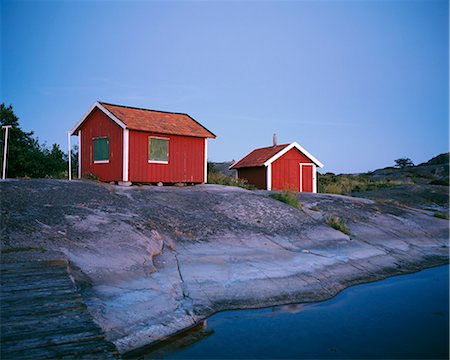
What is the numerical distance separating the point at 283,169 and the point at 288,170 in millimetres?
400

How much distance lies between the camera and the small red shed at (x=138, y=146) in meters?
19.4

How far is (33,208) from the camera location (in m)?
11.6

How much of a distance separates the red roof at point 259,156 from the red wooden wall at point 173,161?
5408 mm

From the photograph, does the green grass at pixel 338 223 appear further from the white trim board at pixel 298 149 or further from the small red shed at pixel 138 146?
the white trim board at pixel 298 149

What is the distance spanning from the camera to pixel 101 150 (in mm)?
20375

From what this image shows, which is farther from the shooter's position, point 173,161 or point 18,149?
point 18,149

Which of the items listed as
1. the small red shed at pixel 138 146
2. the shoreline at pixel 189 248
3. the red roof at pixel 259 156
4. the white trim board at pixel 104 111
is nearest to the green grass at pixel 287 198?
the shoreline at pixel 189 248

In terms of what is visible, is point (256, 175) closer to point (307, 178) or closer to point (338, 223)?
point (307, 178)

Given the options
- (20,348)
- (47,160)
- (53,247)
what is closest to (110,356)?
(20,348)

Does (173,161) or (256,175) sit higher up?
(173,161)

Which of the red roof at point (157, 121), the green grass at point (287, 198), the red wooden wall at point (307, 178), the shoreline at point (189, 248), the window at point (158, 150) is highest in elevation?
the red roof at point (157, 121)

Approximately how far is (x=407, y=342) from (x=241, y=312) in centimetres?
322

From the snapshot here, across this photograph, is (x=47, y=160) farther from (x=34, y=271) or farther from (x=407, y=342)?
(x=407, y=342)

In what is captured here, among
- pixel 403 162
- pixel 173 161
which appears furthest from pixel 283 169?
pixel 403 162
